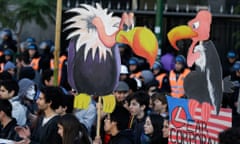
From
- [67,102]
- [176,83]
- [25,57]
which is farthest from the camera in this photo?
[25,57]

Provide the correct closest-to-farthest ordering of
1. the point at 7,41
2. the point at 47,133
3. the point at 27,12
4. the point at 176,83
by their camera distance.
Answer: the point at 47,133, the point at 176,83, the point at 27,12, the point at 7,41

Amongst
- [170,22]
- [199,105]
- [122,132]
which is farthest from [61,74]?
[199,105]

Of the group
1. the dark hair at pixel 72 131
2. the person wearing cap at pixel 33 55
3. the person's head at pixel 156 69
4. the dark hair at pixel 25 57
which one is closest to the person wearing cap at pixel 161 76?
the person's head at pixel 156 69

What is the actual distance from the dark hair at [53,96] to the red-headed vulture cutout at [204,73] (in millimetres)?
1434

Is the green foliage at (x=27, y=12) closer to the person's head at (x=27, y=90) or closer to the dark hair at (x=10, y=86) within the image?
the person's head at (x=27, y=90)

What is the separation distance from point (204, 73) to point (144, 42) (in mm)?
848

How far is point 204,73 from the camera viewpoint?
5422mm

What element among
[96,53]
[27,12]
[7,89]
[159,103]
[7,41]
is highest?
[27,12]

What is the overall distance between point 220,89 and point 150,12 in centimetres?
948

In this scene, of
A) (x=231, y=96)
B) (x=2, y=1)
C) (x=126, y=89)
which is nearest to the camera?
(x=126, y=89)

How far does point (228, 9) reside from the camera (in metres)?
14.3

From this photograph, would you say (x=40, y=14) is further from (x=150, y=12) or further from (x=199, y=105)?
(x=199, y=105)

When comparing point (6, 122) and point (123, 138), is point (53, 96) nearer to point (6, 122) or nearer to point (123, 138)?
point (6, 122)

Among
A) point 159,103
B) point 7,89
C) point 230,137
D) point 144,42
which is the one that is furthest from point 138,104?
point 230,137
